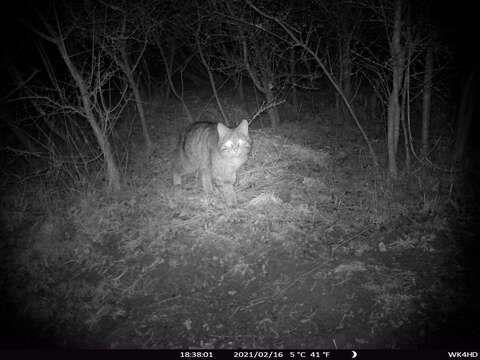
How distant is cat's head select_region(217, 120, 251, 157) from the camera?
5070 millimetres

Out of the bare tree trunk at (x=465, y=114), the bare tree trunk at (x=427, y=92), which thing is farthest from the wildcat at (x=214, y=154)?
the bare tree trunk at (x=465, y=114)

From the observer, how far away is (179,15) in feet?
24.9

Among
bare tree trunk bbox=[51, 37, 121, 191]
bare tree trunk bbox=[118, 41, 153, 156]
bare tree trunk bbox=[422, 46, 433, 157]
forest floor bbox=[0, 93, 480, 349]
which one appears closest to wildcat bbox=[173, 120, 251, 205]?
forest floor bbox=[0, 93, 480, 349]

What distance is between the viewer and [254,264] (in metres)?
4.30

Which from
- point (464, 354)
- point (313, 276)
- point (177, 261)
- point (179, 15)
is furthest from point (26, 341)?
point (179, 15)

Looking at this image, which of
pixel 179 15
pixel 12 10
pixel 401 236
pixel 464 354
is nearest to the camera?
pixel 464 354

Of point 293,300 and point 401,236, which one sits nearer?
point 293,300

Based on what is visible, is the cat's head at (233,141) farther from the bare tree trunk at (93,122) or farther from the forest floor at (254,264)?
the bare tree trunk at (93,122)

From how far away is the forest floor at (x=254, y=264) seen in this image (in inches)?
132

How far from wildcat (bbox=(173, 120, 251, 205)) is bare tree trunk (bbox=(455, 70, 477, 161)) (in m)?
3.96

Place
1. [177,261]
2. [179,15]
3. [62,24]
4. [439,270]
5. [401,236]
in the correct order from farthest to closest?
[179,15] → [62,24] → [177,261] → [401,236] → [439,270]

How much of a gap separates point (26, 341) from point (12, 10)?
5.64 metres

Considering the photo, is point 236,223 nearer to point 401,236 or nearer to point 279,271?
point 279,271

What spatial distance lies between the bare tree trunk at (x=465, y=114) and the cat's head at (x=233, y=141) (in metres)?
3.97
